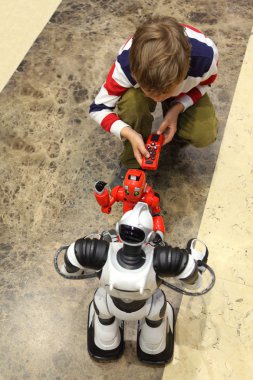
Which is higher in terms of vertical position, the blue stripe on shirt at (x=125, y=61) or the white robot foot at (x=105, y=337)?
the blue stripe on shirt at (x=125, y=61)

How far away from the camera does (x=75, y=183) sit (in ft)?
4.33

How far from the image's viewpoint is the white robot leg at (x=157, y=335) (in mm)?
975

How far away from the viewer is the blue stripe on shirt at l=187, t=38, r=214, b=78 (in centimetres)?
107

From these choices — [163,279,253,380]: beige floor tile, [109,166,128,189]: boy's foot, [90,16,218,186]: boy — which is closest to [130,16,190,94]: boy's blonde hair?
[90,16,218,186]: boy

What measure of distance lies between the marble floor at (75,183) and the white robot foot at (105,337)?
0.03 meters

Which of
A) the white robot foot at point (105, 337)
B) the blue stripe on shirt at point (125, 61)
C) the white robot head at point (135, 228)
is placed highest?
the blue stripe on shirt at point (125, 61)

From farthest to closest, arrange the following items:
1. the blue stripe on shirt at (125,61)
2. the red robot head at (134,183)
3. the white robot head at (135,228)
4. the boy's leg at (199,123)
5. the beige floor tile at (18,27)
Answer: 1. the beige floor tile at (18,27)
2. the boy's leg at (199,123)
3. the blue stripe on shirt at (125,61)
4. the red robot head at (134,183)
5. the white robot head at (135,228)

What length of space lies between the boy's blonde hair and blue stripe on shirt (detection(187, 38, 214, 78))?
6.5 inches

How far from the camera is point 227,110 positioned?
1441mm

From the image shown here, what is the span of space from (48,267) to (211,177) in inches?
20.3

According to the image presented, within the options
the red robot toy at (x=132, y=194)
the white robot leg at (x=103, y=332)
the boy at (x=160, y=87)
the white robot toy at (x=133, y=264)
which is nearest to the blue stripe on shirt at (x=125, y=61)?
the boy at (x=160, y=87)

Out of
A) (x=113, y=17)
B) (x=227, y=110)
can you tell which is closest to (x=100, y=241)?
(x=227, y=110)

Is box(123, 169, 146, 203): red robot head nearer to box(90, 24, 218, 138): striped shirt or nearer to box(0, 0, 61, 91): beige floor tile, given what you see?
box(90, 24, 218, 138): striped shirt

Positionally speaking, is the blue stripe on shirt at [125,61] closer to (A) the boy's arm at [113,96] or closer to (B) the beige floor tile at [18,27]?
(A) the boy's arm at [113,96]
